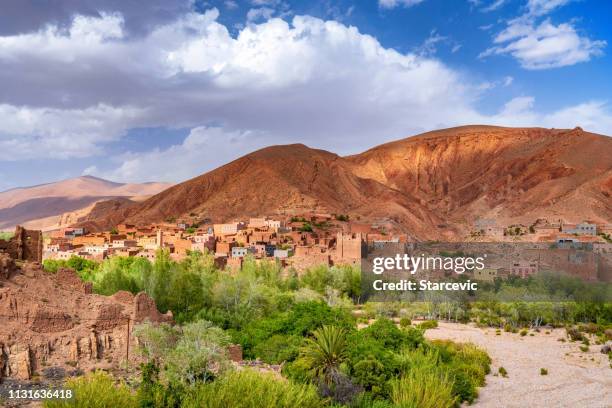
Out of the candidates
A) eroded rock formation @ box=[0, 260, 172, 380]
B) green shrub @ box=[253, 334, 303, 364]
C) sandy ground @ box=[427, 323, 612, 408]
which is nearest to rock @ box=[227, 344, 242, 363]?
green shrub @ box=[253, 334, 303, 364]

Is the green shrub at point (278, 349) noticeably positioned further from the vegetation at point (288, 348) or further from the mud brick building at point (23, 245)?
the mud brick building at point (23, 245)

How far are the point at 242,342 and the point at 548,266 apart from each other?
130 feet

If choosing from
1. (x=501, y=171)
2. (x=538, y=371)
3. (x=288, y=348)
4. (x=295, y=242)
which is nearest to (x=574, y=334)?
(x=538, y=371)

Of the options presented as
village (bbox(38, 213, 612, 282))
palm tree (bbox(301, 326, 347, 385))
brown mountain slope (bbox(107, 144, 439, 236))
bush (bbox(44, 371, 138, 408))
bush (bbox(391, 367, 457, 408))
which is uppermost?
brown mountain slope (bbox(107, 144, 439, 236))

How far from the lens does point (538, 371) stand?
81.0 ft

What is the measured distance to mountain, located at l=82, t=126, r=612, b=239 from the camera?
84.5 metres

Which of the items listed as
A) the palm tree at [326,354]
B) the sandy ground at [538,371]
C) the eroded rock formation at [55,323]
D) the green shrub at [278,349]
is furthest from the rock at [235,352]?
the sandy ground at [538,371]

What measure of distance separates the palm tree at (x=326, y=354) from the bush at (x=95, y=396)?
621cm

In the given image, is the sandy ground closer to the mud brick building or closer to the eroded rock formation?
the eroded rock formation

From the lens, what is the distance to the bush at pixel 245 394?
35.9 feet

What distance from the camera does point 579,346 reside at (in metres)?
29.9

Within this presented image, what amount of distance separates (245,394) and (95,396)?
2.74m

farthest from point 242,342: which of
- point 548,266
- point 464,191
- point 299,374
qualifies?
point 464,191

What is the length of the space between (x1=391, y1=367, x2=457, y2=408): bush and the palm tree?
1812 millimetres
